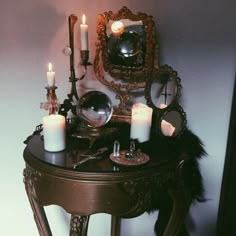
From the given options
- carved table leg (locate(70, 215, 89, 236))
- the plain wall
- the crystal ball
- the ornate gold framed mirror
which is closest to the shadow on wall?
the plain wall

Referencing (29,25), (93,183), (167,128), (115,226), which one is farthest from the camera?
(115,226)

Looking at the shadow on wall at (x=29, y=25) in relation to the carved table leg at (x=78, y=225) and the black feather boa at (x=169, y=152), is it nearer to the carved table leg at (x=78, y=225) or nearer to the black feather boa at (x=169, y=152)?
the black feather boa at (x=169, y=152)

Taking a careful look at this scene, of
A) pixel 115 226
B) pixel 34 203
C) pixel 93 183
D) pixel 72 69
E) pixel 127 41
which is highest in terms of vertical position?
pixel 127 41

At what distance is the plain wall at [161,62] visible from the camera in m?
1.27

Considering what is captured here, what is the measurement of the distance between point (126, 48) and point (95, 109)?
277mm

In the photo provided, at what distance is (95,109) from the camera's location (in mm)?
1101

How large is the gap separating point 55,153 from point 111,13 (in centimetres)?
56

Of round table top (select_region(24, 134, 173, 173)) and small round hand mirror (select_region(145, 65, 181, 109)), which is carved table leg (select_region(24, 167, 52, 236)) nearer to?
round table top (select_region(24, 134, 173, 173))

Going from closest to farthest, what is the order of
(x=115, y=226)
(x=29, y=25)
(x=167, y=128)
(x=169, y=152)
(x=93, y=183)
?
(x=93, y=183) → (x=169, y=152) → (x=167, y=128) → (x=29, y=25) → (x=115, y=226)

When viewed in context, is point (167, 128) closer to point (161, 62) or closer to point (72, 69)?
point (161, 62)

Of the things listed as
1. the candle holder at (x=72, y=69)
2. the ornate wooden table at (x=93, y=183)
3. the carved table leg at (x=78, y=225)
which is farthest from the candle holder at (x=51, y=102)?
the carved table leg at (x=78, y=225)

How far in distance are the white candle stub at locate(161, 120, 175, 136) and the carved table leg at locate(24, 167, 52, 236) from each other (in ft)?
1.55

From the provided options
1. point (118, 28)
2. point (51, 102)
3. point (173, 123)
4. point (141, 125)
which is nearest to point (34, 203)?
point (51, 102)

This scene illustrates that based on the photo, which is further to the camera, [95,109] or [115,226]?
[115,226]
